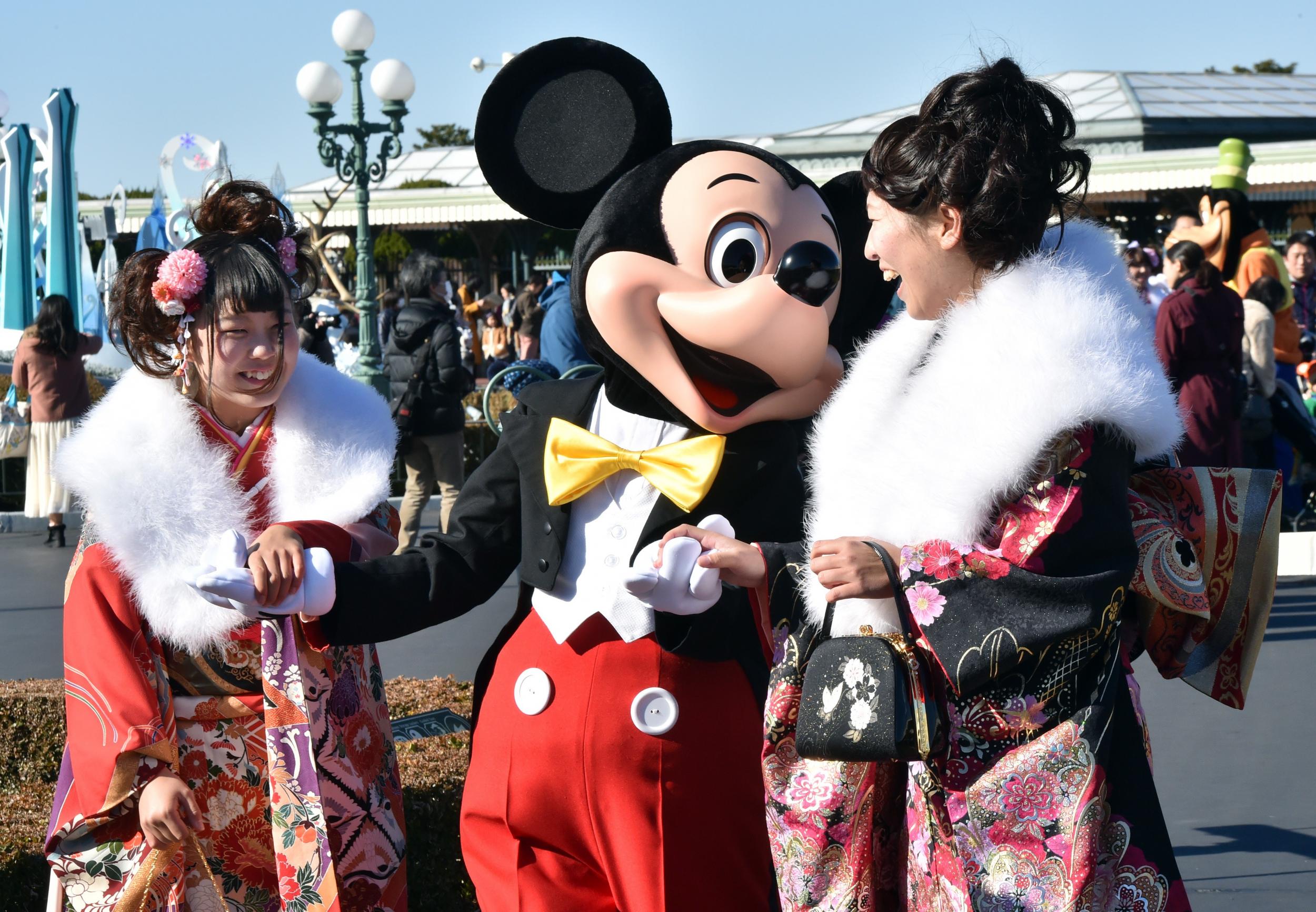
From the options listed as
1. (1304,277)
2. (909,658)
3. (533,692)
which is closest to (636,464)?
(533,692)

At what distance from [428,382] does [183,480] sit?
17.8 feet

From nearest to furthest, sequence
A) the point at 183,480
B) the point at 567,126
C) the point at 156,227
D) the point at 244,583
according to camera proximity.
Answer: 1. the point at 244,583
2. the point at 183,480
3. the point at 567,126
4. the point at 156,227

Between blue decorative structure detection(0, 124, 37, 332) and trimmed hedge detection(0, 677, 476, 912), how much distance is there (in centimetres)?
1142

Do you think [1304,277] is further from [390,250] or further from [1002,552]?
[390,250]

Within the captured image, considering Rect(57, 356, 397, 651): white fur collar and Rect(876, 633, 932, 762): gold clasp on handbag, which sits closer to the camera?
Rect(876, 633, 932, 762): gold clasp on handbag

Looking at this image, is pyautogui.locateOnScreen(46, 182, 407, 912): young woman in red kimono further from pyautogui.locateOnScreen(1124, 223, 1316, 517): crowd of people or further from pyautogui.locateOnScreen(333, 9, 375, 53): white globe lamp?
pyautogui.locateOnScreen(333, 9, 375, 53): white globe lamp

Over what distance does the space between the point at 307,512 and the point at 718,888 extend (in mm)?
1000

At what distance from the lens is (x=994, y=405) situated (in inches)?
74.9

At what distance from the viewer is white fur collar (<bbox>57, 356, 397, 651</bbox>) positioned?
250 centimetres

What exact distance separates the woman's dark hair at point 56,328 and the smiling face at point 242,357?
779cm

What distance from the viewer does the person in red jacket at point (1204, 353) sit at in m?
7.04

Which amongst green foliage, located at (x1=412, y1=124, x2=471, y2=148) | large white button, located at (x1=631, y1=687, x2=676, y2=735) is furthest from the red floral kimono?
green foliage, located at (x1=412, y1=124, x2=471, y2=148)

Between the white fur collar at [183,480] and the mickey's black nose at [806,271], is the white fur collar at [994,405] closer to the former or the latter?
the mickey's black nose at [806,271]

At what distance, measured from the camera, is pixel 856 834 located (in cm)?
208
